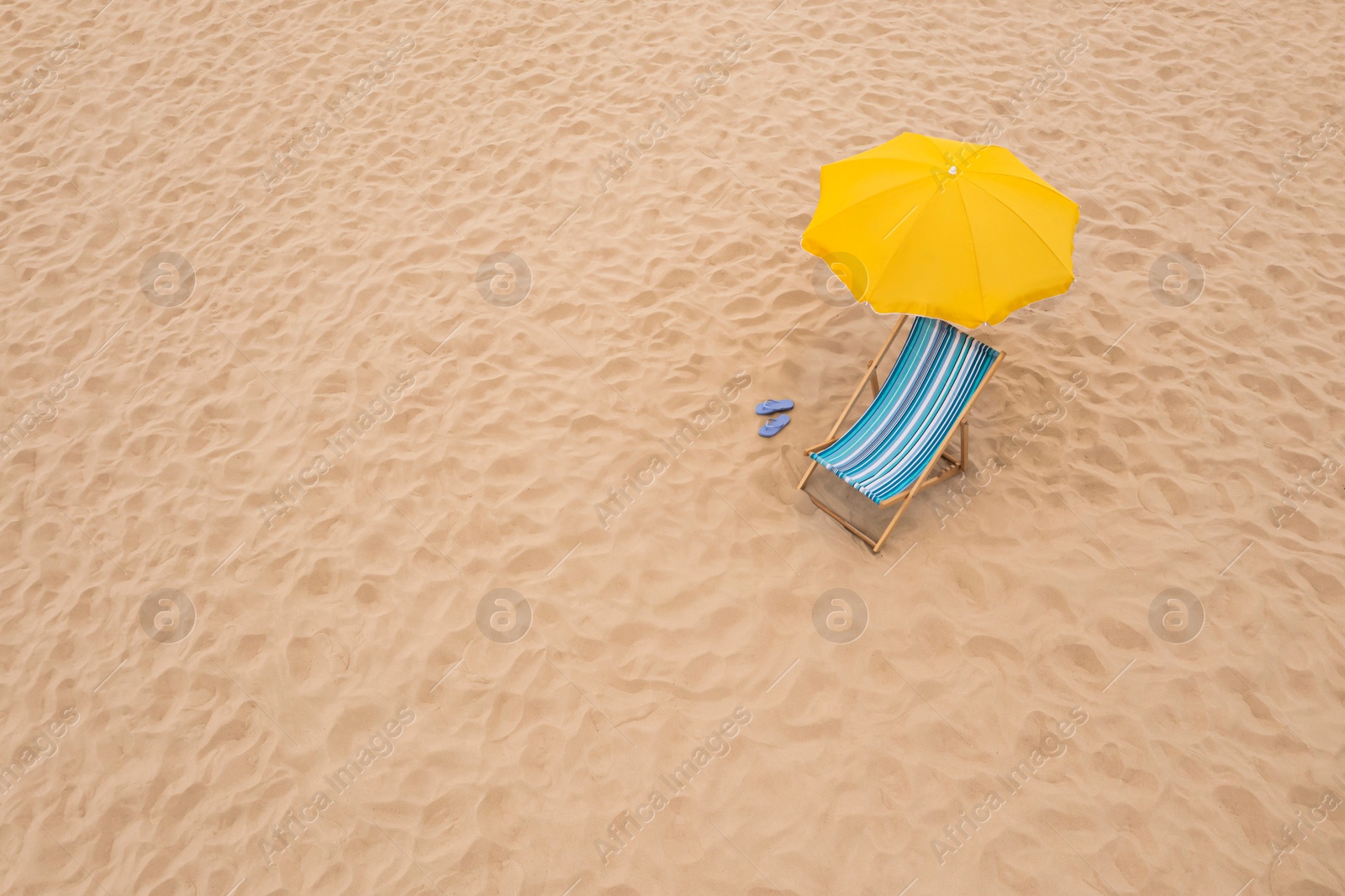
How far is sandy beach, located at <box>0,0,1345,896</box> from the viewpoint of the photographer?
3899mm

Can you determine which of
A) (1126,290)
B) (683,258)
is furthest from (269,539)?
(1126,290)

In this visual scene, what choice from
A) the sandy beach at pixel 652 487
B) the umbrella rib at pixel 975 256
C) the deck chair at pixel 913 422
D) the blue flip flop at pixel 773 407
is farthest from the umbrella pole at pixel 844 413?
the umbrella rib at pixel 975 256

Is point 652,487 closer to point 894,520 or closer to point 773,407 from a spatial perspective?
point 773,407

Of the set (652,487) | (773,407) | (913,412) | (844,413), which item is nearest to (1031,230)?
(913,412)

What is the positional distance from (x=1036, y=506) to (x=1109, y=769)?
143 centimetres

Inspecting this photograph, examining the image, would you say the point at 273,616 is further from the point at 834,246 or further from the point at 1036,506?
the point at 1036,506

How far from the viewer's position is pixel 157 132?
7.33m

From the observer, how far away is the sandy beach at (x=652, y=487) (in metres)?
3.90

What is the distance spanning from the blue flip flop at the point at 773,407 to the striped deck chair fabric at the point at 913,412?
545mm

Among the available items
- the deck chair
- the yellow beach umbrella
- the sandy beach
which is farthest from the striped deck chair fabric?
the yellow beach umbrella

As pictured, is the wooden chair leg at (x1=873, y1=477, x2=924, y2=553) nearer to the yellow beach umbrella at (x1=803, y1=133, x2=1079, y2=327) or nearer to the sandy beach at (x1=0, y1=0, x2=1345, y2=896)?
the sandy beach at (x1=0, y1=0, x2=1345, y2=896)

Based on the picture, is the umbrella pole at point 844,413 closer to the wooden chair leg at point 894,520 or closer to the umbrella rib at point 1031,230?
the wooden chair leg at point 894,520

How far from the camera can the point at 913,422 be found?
4699mm

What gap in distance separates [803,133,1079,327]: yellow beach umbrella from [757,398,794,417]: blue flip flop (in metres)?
0.98
